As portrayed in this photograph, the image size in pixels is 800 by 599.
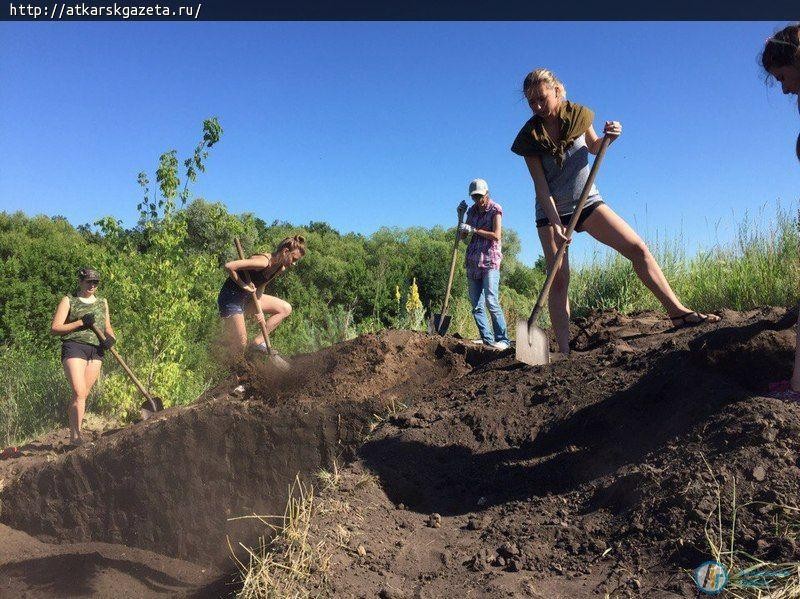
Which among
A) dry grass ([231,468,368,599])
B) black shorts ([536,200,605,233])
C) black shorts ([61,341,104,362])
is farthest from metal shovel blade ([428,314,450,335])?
dry grass ([231,468,368,599])

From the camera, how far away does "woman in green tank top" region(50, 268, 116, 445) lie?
6121mm

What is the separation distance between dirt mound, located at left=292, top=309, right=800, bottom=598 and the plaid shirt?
2335mm

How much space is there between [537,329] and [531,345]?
0.12 m

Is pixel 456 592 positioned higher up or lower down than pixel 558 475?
lower down

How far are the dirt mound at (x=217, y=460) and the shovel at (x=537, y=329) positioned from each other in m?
1.01

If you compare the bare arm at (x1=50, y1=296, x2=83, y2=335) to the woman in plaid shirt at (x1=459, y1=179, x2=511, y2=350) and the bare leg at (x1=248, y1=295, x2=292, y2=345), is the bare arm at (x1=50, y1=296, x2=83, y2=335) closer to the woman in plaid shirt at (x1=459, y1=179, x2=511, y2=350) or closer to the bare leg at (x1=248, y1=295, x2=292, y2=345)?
the bare leg at (x1=248, y1=295, x2=292, y2=345)

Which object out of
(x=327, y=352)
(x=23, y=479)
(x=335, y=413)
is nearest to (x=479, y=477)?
(x=335, y=413)

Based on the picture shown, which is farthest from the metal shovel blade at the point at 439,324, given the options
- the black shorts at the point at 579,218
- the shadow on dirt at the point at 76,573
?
the shadow on dirt at the point at 76,573

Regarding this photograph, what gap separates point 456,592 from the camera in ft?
7.65

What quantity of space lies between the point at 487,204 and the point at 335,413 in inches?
130

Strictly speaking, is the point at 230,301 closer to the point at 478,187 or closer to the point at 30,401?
the point at 478,187

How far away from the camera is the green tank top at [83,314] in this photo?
6164mm

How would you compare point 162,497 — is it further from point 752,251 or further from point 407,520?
point 752,251

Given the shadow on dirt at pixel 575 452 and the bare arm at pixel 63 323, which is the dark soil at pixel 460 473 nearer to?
the shadow on dirt at pixel 575 452
